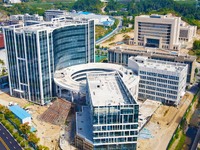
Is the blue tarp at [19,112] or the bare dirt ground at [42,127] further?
the blue tarp at [19,112]

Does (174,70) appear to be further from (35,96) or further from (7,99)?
(7,99)

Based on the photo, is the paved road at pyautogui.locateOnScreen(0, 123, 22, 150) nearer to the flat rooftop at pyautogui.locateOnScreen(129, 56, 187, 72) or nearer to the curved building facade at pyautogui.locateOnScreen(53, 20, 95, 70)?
the curved building facade at pyautogui.locateOnScreen(53, 20, 95, 70)

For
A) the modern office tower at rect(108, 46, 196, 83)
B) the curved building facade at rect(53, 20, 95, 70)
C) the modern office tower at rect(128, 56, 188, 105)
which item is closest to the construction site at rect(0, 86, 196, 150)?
the modern office tower at rect(128, 56, 188, 105)

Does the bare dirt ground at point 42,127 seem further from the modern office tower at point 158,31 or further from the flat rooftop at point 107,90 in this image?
the modern office tower at point 158,31

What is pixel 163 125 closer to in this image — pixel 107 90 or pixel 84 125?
pixel 107 90

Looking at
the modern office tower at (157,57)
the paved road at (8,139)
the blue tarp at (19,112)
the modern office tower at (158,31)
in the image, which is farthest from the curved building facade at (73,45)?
the modern office tower at (158,31)

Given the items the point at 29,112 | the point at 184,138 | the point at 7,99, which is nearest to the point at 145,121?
the point at 184,138
